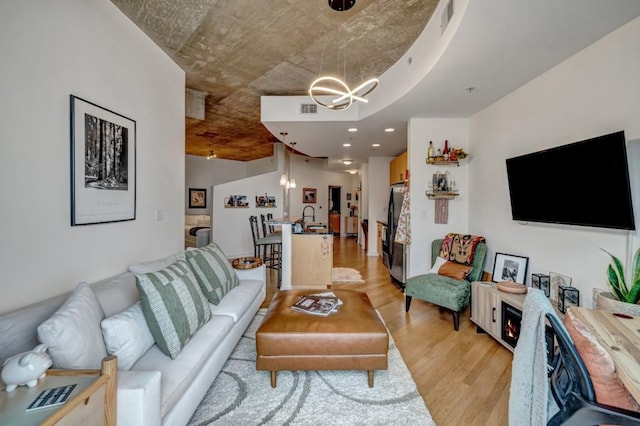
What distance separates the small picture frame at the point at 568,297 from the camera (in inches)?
88.5

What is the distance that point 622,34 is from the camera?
6.53 ft

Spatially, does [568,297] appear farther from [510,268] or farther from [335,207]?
[335,207]

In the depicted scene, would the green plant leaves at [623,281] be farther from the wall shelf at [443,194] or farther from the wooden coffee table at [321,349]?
the wall shelf at [443,194]

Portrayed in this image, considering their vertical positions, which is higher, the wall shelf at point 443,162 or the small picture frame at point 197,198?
the wall shelf at point 443,162

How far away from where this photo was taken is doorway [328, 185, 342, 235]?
1142 centimetres

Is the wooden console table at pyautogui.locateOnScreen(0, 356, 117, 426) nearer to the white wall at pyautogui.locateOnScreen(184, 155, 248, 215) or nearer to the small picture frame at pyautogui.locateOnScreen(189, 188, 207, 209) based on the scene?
the white wall at pyautogui.locateOnScreen(184, 155, 248, 215)

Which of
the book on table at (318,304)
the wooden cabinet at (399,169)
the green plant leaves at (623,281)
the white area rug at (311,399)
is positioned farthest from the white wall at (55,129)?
the wooden cabinet at (399,169)

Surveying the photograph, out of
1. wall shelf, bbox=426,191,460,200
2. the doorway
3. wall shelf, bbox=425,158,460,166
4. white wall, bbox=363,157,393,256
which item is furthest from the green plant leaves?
the doorway

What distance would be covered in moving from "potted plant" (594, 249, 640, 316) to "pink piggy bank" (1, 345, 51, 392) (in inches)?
114

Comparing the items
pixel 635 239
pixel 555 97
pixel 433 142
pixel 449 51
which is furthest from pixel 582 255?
pixel 433 142

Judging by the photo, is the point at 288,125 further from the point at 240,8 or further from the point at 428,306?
the point at 428,306

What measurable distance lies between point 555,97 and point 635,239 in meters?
1.39

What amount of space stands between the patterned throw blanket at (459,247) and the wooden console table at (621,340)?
200 centimetres

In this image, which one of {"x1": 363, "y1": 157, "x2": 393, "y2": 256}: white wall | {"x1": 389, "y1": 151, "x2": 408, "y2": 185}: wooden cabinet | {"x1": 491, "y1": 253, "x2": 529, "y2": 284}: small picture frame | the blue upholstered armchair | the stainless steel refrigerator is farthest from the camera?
{"x1": 363, "y1": 157, "x2": 393, "y2": 256}: white wall
